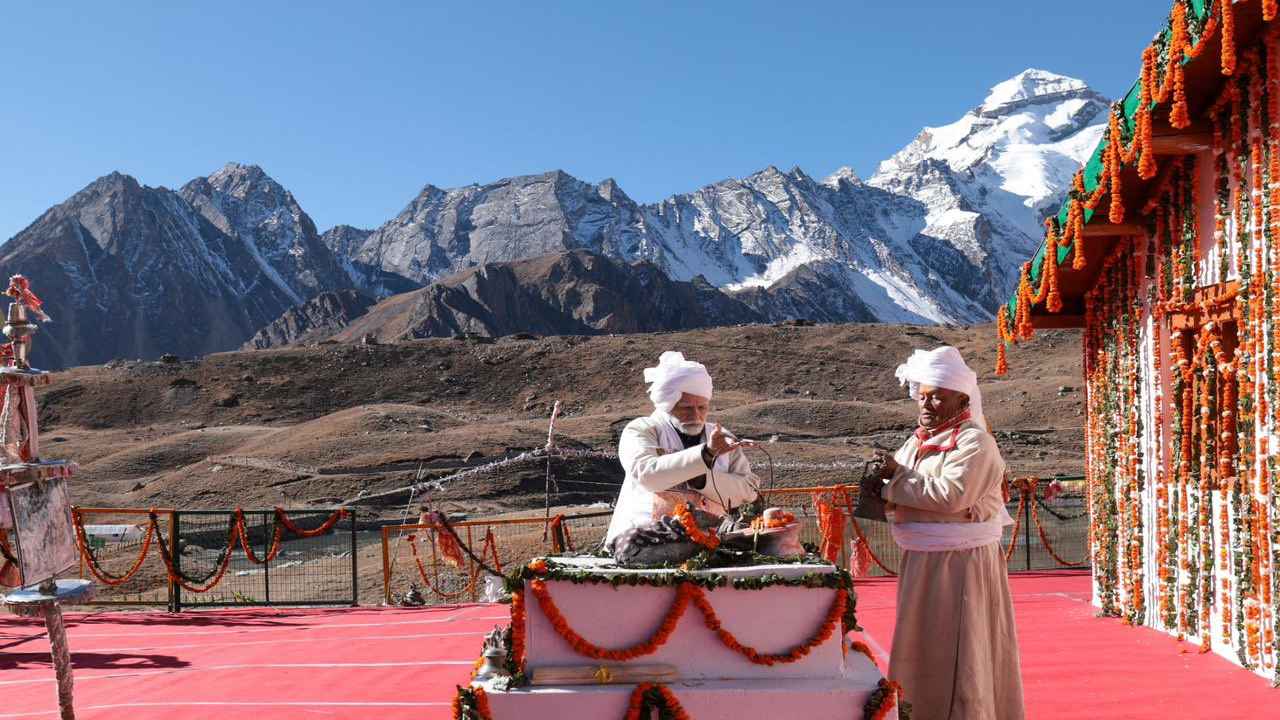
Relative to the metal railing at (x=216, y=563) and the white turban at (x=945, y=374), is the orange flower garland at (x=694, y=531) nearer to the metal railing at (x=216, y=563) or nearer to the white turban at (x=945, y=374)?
the white turban at (x=945, y=374)

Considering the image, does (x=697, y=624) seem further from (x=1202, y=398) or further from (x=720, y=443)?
(x=1202, y=398)

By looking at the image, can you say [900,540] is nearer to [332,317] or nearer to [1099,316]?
[1099,316]

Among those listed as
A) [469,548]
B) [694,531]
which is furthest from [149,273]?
[694,531]

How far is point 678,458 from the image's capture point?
4.75m

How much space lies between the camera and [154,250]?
151 metres

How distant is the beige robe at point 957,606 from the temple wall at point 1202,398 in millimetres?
2307

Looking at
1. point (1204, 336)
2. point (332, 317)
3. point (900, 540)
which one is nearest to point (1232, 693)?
point (1204, 336)

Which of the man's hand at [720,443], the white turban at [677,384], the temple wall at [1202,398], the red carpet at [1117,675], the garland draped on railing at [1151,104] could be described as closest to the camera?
the man's hand at [720,443]

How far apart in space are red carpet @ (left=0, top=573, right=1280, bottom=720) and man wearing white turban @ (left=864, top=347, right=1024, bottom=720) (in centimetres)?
161

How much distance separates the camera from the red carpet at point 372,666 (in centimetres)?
656

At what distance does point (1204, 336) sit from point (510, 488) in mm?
25858

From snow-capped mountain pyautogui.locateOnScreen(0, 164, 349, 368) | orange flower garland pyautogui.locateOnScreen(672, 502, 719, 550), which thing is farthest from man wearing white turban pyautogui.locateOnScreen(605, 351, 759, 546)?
snow-capped mountain pyautogui.locateOnScreen(0, 164, 349, 368)

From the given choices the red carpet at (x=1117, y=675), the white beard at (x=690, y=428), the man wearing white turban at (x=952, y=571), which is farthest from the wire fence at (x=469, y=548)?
the man wearing white turban at (x=952, y=571)

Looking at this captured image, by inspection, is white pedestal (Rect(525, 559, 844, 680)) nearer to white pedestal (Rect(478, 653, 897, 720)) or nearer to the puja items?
white pedestal (Rect(478, 653, 897, 720))
